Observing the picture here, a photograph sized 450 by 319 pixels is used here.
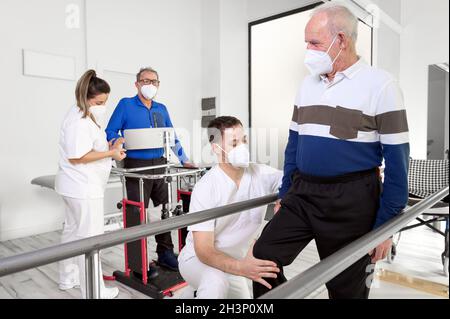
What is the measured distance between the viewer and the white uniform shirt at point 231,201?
158 cm

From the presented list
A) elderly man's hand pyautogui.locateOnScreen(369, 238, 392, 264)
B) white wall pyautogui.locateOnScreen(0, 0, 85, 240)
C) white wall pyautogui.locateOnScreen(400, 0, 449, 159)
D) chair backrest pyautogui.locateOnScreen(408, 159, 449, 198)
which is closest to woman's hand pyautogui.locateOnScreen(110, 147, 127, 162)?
elderly man's hand pyautogui.locateOnScreen(369, 238, 392, 264)

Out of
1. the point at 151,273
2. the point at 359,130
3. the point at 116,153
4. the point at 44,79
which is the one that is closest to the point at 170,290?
the point at 151,273

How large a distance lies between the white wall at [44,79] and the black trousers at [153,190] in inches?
64.4

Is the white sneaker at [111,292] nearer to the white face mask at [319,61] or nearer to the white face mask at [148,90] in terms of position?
the white face mask at [148,90]

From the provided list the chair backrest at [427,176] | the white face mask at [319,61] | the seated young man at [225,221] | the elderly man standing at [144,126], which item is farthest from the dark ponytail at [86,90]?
the chair backrest at [427,176]

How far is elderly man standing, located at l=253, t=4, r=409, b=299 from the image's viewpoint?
117 centimetres

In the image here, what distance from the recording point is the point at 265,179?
5.70ft

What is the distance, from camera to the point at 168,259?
9.27 ft

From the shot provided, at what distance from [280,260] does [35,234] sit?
3.54 metres

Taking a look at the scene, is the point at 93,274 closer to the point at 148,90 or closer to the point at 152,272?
the point at 152,272

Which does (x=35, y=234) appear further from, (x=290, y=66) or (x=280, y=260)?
(x=290, y=66)

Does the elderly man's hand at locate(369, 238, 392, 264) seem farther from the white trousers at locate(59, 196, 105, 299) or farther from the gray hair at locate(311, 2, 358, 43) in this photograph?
the white trousers at locate(59, 196, 105, 299)

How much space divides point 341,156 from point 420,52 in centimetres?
363

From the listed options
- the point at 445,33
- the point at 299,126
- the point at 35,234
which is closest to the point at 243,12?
the point at 445,33
